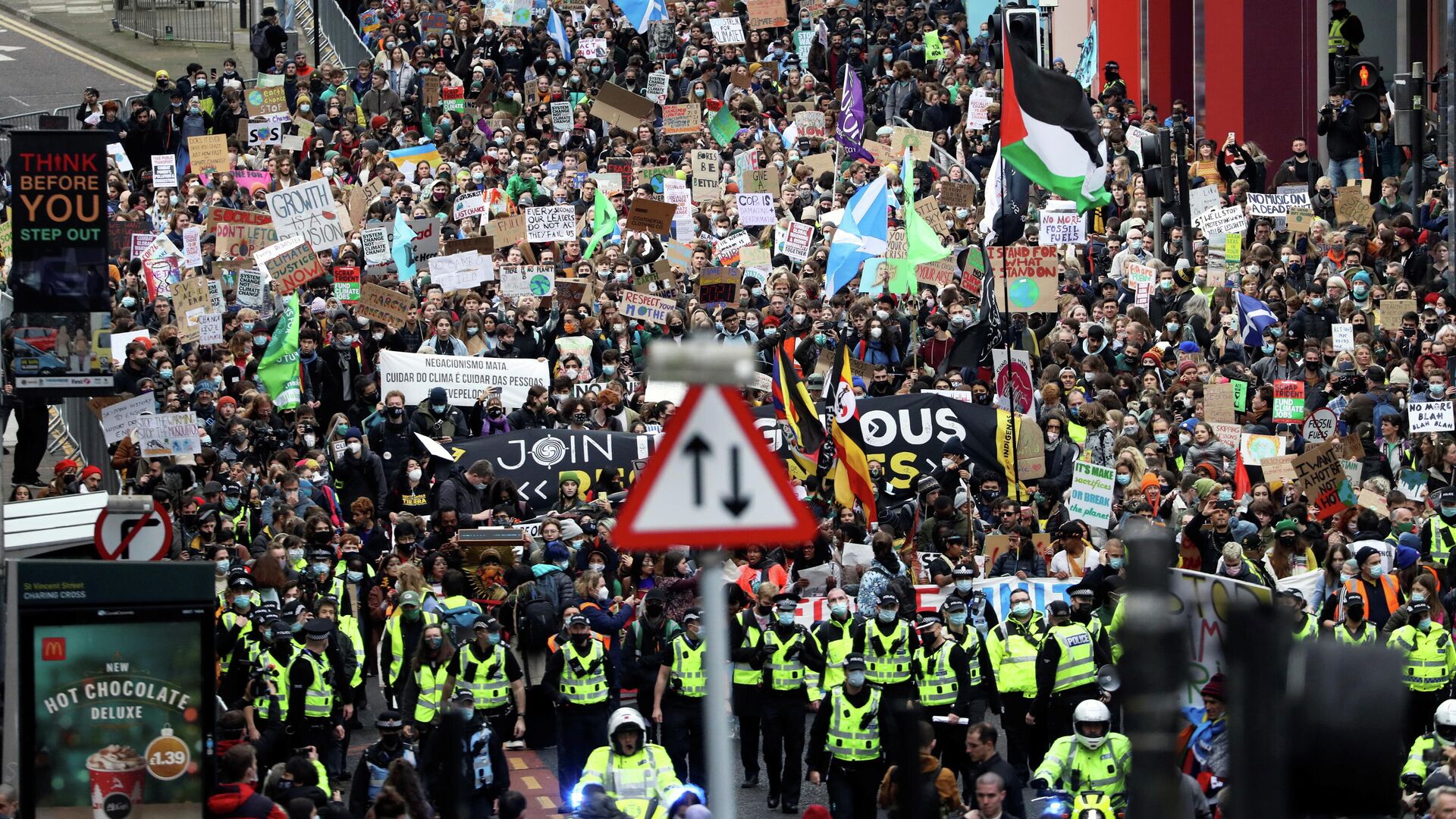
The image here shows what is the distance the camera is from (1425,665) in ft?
48.1

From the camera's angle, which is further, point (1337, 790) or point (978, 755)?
point (978, 755)

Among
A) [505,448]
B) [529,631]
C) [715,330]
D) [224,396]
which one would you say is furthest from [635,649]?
[715,330]

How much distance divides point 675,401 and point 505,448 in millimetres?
1778

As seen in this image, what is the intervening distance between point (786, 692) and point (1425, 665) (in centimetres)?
413

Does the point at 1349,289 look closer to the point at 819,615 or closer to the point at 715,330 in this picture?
the point at 715,330

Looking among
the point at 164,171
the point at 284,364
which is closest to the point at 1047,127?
the point at 284,364

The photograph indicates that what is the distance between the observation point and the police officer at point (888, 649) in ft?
47.9

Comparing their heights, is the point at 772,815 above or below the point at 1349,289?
below

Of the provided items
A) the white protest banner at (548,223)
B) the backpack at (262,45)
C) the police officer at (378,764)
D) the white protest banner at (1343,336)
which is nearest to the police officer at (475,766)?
the police officer at (378,764)

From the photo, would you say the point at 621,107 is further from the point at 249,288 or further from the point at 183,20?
the point at 183,20

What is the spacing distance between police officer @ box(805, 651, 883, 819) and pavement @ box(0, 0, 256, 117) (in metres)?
30.3

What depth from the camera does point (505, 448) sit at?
20.1m

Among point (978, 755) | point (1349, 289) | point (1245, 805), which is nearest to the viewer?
point (1245, 805)

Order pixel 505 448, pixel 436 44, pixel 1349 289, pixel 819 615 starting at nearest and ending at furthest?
1. pixel 819 615
2. pixel 505 448
3. pixel 1349 289
4. pixel 436 44
